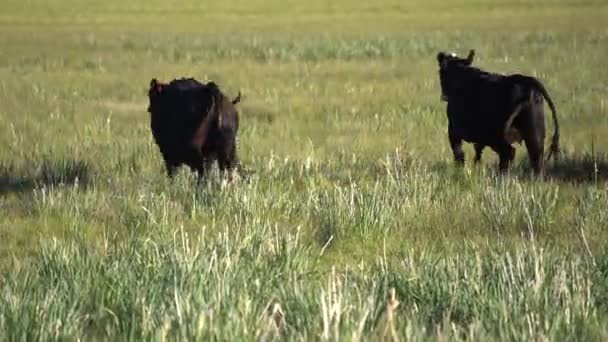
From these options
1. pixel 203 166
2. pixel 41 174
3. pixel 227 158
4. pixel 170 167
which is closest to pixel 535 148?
pixel 227 158

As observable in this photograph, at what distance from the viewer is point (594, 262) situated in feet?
16.8

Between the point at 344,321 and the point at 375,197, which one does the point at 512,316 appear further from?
the point at 375,197

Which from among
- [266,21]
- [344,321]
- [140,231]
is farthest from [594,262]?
[266,21]

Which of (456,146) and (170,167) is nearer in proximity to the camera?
→ (170,167)

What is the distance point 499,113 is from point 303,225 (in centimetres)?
349

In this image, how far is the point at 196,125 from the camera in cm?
912

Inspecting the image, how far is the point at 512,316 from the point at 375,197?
2925 millimetres

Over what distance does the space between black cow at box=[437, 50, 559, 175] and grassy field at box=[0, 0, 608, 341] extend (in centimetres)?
33

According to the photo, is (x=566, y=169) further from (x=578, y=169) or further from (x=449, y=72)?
(x=449, y=72)

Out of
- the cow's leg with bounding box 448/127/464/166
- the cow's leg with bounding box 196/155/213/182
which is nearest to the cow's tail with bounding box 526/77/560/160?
the cow's leg with bounding box 448/127/464/166

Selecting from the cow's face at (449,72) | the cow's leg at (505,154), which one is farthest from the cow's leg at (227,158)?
the cow's leg at (505,154)

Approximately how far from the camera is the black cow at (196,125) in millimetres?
9125

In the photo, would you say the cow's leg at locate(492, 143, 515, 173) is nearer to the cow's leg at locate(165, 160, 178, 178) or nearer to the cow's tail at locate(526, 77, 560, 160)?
the cow's tail at locate(526, 77, 560, 160)

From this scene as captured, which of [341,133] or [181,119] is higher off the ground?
[181,119]
